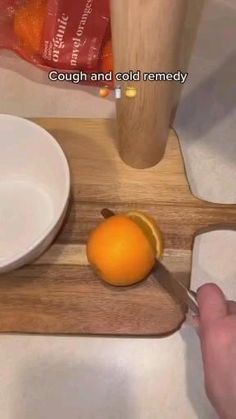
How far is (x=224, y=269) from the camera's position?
72 centimetres

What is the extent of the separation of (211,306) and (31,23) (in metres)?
0.47

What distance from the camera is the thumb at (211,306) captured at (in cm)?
54

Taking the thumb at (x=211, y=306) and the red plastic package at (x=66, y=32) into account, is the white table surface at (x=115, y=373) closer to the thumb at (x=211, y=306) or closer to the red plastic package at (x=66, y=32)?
the thumb at (x=211, y=306)

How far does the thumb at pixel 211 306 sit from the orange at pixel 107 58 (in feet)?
1.23

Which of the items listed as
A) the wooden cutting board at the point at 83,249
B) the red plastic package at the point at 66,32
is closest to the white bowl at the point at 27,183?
the wooden cutting board at the point at 83,249

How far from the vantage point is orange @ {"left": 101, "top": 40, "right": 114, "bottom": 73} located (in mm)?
815

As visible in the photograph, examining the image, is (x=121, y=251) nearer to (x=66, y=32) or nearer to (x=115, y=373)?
(x=115, y=373)

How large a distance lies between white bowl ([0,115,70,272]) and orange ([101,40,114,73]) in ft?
0.55

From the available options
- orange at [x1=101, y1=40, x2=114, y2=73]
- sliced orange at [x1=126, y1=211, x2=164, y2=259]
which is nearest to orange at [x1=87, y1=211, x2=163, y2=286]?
sliced orange at [x1=126, y1=211, x2=164, y2=259]

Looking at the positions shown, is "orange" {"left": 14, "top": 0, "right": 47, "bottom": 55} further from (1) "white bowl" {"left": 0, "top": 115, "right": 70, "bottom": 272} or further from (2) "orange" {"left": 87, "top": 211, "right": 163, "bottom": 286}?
(2) "orange" {"left": 87, "top": 211, "right": 163, "bottom": 286}

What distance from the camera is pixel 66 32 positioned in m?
0.80

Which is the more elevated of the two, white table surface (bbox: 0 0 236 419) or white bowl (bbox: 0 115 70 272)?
white bowl (bbox: 0 115 70 272)

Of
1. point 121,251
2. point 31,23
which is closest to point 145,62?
point 121,251

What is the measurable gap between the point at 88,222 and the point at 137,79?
19 cm
